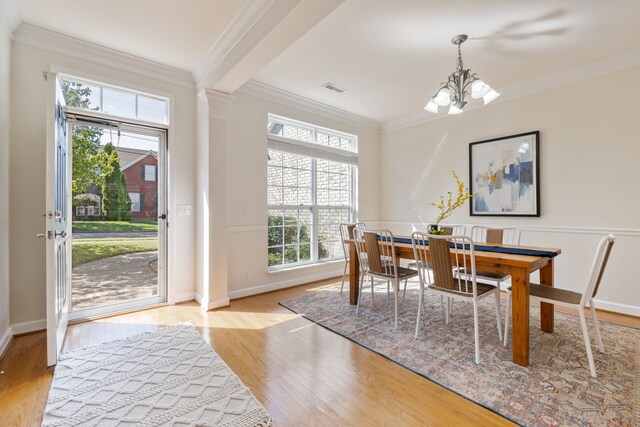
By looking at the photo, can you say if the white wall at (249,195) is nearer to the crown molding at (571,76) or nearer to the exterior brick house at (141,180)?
the exterior brick house at (141,180)

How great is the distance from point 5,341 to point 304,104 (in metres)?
3.94

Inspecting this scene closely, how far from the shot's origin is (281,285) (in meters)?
4.04

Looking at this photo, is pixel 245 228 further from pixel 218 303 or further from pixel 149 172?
pixel 149 172

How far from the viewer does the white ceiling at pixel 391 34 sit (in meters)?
2.26

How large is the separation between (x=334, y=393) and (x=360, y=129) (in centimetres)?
423

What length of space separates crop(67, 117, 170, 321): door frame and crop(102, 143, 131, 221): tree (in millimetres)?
261

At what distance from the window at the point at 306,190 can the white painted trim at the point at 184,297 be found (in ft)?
3.39

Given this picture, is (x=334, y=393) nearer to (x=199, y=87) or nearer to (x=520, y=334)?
(x=520, y=334)

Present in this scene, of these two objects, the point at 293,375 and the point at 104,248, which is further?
the point at 104,248

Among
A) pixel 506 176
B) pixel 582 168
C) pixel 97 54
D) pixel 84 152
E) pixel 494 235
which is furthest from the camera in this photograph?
pixel 506 176

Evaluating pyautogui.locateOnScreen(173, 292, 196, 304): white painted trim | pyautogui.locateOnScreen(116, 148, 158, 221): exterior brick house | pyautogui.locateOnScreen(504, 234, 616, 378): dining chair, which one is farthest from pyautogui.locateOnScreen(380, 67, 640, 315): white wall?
pyautogui.locateOnScreen(116, 148, 158, 221): exterior brick house

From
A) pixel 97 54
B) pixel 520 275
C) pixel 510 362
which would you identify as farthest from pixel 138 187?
pixel 510 362

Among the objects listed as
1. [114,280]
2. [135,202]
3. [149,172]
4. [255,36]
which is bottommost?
[114,280]

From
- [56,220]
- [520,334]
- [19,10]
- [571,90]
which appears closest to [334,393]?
[520,334]
